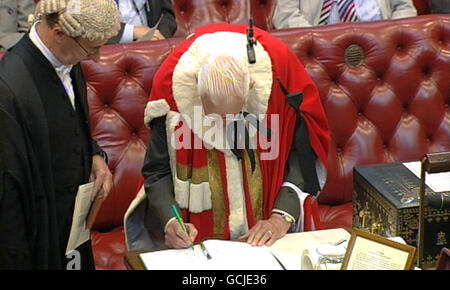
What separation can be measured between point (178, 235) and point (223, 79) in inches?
16.8

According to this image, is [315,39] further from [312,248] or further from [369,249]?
[369,249]

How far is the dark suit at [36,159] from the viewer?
2.13 metres

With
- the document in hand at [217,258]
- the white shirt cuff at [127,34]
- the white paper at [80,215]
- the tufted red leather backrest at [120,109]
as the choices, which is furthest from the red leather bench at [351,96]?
the document in hand at [217,258]

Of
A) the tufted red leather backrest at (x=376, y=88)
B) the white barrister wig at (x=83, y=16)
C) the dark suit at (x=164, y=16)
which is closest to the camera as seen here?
the white barrister wig at (x=83, y=16)

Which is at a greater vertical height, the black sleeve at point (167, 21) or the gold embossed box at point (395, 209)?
the black sleeve at point (167, 21)

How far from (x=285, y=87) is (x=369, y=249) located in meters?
0.74

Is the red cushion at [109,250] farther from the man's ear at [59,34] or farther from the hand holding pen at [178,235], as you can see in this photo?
the man's ear at [59,34]

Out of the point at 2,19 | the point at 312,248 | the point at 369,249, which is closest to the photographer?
the point at 369,249

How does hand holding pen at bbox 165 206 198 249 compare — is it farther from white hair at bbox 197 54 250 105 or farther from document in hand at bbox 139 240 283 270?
white hair at bbox 197 54 250 105

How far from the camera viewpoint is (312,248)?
→ 214cm

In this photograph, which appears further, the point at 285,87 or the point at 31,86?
the point at 285,87

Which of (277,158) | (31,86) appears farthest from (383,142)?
(31,86)

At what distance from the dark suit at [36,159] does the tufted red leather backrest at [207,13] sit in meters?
1.48

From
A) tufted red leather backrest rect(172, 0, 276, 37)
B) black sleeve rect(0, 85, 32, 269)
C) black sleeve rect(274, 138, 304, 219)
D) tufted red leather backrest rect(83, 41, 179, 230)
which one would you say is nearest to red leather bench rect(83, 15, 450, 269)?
tufted red leather backrest rect(83, 41, 179, 230)
